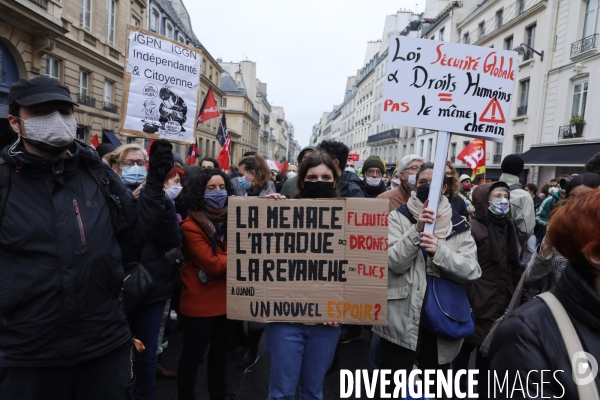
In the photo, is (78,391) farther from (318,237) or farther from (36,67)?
(36,67)

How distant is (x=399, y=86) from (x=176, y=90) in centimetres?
172

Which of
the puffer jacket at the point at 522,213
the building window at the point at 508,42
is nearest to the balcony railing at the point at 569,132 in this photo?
the building window at the point at 508,42

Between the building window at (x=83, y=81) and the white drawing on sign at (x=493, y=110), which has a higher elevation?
the building window at (x=83, y=81)

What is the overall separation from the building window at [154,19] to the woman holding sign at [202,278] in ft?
79.2

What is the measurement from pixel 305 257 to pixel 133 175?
5.42 feet

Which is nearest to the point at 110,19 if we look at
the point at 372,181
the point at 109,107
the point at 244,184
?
the point at 109,107

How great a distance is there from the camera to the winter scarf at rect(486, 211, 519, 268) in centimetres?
338

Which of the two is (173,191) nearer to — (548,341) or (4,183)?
(4,183)

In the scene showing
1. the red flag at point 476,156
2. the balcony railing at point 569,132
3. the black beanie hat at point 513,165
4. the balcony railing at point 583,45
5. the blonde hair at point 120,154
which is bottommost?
the blonde hair at point 120,154

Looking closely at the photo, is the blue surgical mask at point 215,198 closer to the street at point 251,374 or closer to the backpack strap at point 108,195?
the backpack strap at point 108,195

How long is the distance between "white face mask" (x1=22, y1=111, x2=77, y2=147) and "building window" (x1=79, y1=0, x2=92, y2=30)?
1797 centimetres

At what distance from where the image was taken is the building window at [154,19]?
77.6ft

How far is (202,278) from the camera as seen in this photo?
2.91 m

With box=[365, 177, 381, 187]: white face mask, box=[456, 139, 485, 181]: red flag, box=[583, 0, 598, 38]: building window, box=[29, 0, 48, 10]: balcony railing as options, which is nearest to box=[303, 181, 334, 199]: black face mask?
box=[365, 177, 381, 187]: white face mask
